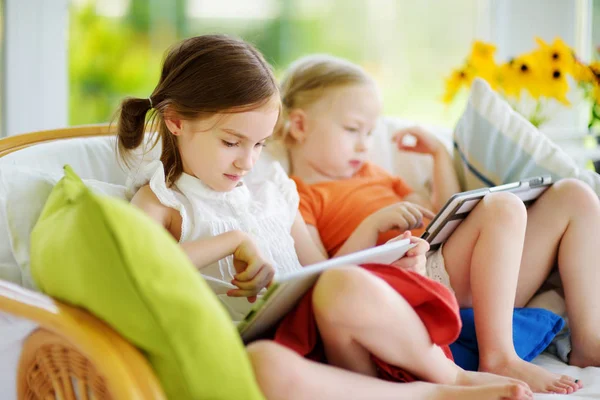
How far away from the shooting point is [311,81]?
1.73 meters

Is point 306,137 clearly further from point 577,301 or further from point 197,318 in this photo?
point 197,318

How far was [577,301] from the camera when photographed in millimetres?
1396

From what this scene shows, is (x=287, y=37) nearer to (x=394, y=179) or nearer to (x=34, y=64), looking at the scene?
(x=34, y=64)

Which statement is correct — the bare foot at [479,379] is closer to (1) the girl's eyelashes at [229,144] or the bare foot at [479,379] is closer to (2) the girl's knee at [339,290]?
(2) the girl's knee at [339,290]

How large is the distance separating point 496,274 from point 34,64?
4.92 feet

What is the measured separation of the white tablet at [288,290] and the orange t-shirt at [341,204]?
0.48 meters

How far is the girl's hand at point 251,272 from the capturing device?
1164 millimetres

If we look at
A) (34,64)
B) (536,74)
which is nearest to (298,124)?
(536,74)

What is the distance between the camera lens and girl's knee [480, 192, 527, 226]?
1.33 metres

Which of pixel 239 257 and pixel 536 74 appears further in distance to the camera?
pixel 536 74

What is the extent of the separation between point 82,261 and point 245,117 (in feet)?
1.54

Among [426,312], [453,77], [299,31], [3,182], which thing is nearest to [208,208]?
[3,182]

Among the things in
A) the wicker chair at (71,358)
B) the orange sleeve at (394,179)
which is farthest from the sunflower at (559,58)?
the wicker chair at (71,358)

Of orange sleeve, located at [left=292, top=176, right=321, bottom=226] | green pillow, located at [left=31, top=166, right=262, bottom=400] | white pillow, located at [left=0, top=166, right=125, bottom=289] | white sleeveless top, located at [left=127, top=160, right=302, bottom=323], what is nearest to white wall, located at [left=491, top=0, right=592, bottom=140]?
orange sleeve, located at [left=292, top=176, right=321, bottom=226]
